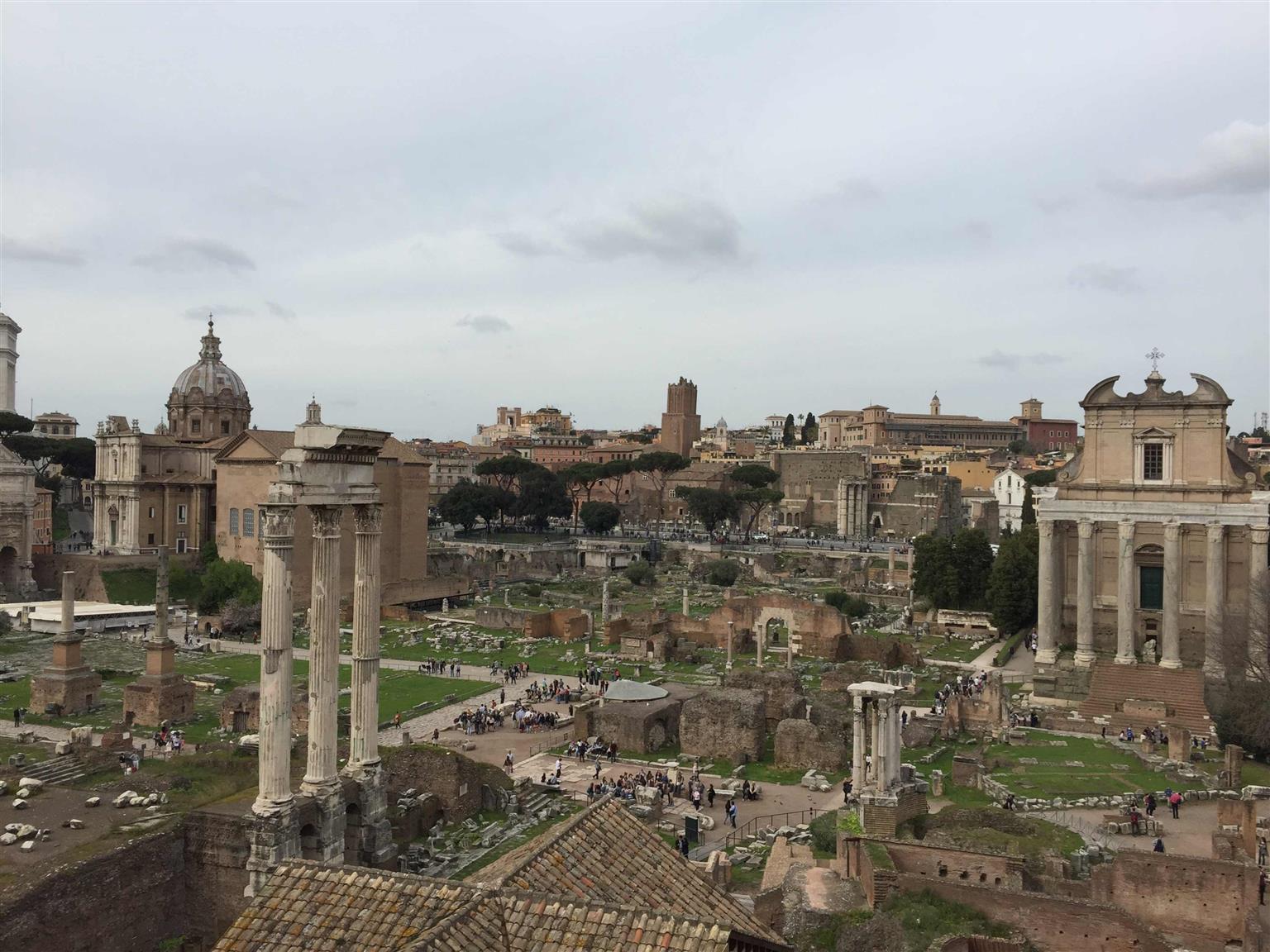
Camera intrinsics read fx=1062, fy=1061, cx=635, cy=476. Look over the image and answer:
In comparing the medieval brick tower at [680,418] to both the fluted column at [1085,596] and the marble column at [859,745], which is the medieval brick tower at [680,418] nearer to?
the fluted column at [1085,596]

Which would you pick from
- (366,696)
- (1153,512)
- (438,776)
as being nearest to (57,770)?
(438,776)

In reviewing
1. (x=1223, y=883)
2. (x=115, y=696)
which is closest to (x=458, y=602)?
(x=115, y=696)

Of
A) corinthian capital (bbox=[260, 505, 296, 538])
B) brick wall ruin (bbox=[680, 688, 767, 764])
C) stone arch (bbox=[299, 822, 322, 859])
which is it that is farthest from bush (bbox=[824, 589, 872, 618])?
corinthian capital (bbox=[260, 505, 296, 538])

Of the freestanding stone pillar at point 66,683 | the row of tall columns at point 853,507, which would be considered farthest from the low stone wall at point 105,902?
the row of tall columns at point 853,507

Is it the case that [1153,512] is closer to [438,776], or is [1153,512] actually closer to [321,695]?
[438,776]

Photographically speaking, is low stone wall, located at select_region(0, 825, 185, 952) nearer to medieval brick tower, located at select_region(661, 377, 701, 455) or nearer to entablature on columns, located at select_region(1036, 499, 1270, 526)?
entablature on columns, located at select_region(1036, 499, 1270, 526)

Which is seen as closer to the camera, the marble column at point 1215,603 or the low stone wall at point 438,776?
the low stone wall at point 438,776
